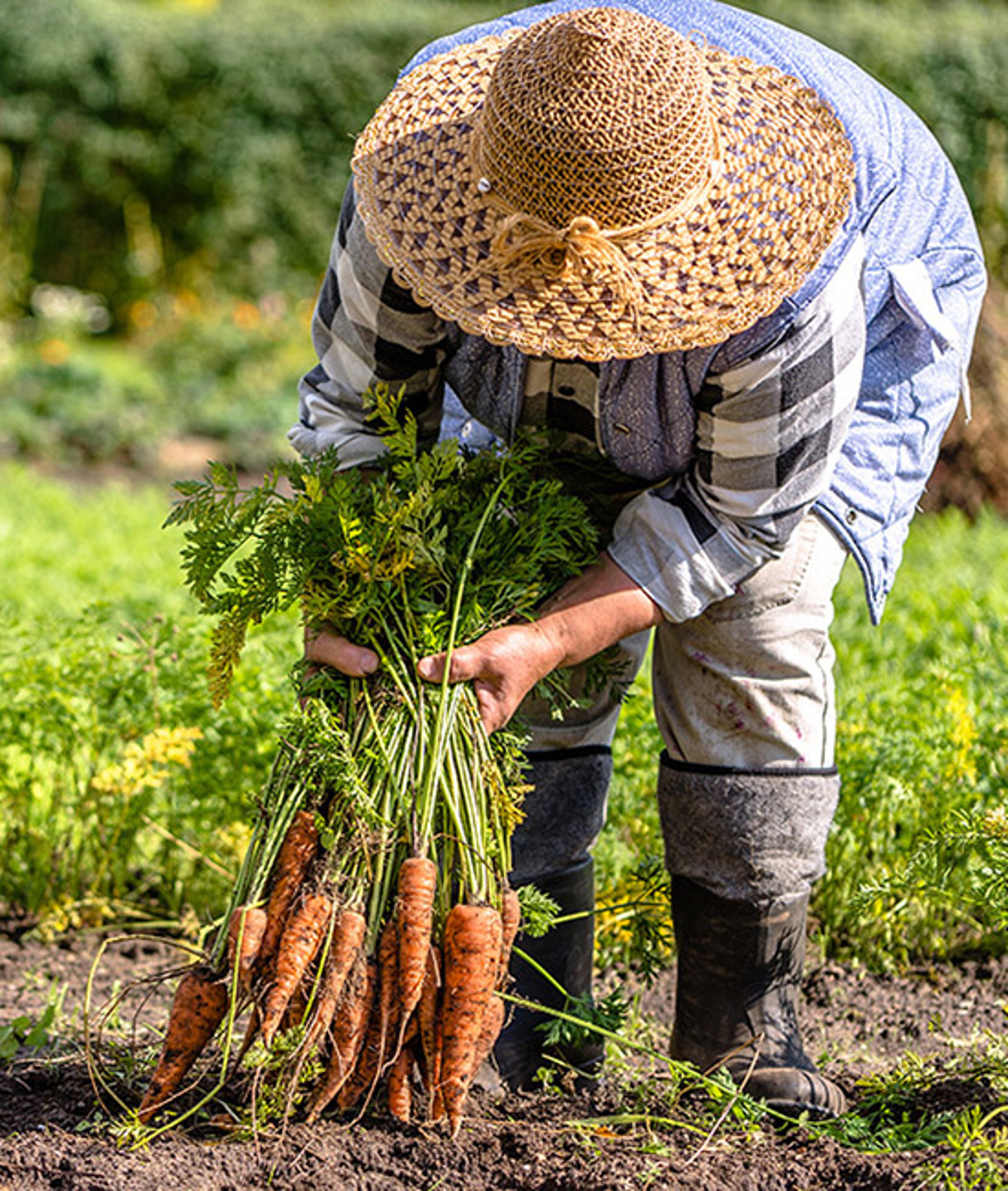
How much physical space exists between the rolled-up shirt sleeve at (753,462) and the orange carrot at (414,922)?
51 cm

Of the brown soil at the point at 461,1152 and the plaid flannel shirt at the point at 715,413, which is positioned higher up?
the plaid flannel shirt at the point at 715,413

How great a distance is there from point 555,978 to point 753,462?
1032 mm

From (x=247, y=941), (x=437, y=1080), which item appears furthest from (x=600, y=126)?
(x=437, y=1080)

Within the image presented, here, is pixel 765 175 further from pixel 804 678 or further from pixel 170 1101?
pixel 170 1101

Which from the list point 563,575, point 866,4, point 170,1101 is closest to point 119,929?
point 170,1101

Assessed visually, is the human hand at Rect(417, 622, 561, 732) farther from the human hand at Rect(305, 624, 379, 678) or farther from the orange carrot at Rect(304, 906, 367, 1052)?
the orange carrot at Rect(304, 906, 367, 1052)

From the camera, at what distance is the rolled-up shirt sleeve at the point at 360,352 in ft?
7.55

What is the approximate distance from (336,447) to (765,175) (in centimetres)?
79

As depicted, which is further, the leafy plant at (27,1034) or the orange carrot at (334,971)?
the leafy plant at (27,1034)

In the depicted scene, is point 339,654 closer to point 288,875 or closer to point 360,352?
point 288,875

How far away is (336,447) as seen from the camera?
96.2 inches

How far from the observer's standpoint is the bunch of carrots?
2146 mm

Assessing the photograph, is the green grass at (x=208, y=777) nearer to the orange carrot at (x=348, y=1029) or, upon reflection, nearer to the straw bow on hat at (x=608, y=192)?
the orange carrot at (x=348, y=1029)

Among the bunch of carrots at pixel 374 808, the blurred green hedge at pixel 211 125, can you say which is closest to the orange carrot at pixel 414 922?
the bunch of carrots at pixel 374 808
